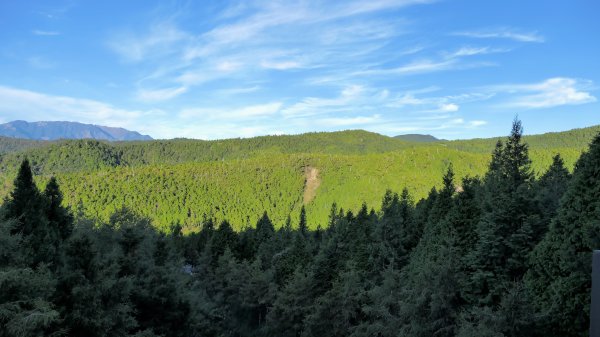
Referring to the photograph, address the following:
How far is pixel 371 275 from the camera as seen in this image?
142ft

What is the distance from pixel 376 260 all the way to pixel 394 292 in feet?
45.0

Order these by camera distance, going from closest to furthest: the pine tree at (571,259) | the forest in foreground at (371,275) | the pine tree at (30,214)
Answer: the forest in foreground at (371,275), the pine tree at (571,259), the pine tree at (30,214)

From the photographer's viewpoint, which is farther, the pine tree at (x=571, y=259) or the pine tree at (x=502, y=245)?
the pine tree at (x=502, y=245)

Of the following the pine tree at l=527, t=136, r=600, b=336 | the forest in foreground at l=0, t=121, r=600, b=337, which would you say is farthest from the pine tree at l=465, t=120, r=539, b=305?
the pine tree at l=527, t=136, r=600, b=336

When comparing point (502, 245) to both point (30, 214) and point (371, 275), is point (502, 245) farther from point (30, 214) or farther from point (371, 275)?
point (30, 214)

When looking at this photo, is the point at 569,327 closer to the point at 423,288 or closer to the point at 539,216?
the point at 423,288

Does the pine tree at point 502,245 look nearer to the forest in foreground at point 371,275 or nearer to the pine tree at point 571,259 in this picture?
the forest in foreground at point 371,275

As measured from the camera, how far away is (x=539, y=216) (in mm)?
27250

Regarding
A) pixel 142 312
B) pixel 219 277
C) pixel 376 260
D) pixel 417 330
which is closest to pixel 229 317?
pixel 219 277

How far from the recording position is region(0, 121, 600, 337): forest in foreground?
17.4 metres

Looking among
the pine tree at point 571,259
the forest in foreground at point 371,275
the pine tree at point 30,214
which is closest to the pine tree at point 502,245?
the forest in foreground at point 371,275

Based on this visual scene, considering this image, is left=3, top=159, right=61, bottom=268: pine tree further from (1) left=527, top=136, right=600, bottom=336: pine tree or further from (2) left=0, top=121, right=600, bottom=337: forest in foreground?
(1) left=527, top=136, right=600, bottom=336: pine tree

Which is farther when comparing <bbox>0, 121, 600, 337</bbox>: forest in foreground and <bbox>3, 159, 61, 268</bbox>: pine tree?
<bbox>3, 159, 61, 268</bbox>: pine tree

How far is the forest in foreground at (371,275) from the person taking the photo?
17.4 meters
